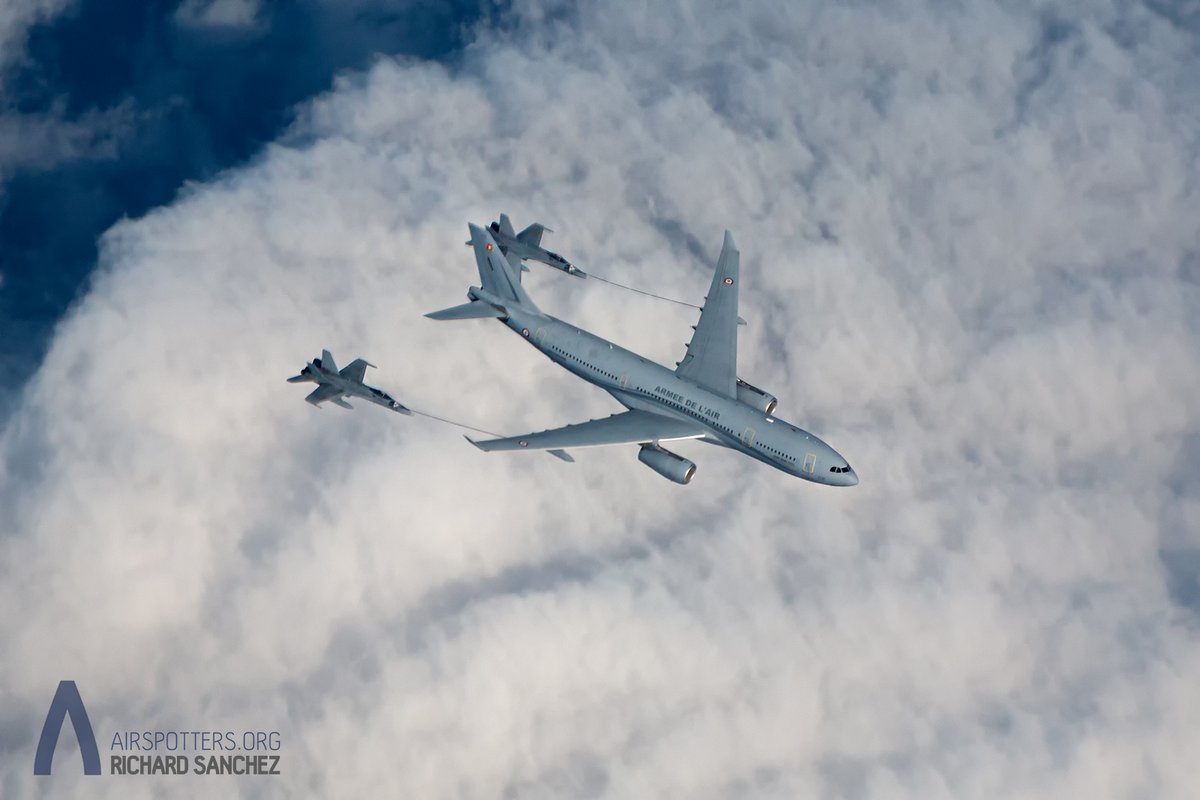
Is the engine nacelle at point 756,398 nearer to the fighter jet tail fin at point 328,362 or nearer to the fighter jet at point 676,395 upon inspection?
the fighter jet at point 676,395

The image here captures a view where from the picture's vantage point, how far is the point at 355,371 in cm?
9475

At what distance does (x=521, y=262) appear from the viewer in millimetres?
111062

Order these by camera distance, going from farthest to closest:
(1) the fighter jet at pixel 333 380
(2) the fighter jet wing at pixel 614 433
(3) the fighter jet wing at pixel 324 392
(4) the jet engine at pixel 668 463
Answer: (3) the fighter jet wing at pixel 324 392, (1) the fighter jet at pixel 333 380, (2) the fighter jet wing at pixel 614 433, (4) the jet engine at pixel 668 463

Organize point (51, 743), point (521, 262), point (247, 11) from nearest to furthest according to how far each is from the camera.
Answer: point (521, 262), point (51, 743), point (247, 11)

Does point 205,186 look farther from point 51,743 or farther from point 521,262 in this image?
point 51,743

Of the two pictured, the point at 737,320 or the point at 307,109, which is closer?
the point at 737,320

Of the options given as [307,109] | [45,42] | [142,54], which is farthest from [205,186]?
[45,42]

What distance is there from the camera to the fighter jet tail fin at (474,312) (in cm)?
9938

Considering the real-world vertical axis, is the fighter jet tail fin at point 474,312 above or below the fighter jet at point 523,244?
below

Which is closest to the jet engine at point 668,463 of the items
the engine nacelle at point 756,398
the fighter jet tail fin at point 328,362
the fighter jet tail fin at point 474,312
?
the engine nacelle at point 756,398

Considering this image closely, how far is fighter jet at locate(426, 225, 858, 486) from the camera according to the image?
8950 cm

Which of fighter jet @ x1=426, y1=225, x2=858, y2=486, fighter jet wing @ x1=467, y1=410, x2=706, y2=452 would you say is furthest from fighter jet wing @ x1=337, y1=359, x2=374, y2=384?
fighter jet wing @ x1=467, y1=410, x2=706, y2=452

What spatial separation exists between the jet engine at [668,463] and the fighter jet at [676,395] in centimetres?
9

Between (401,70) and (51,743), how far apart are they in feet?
335
